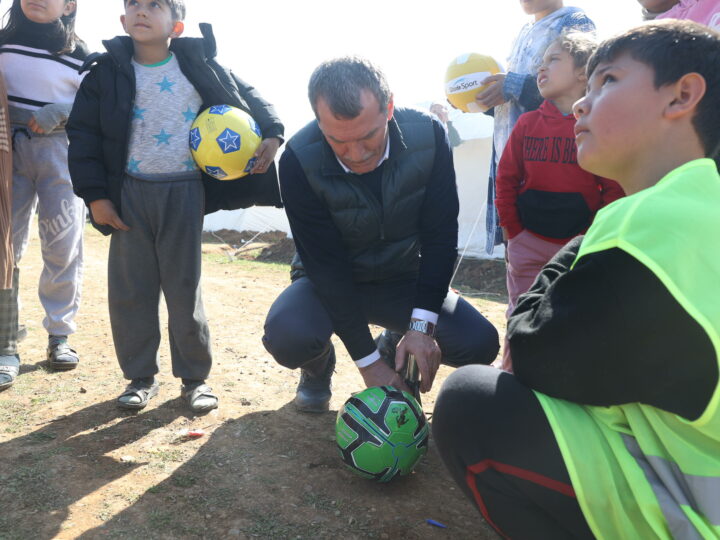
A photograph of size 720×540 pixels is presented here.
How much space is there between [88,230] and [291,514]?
11.8 meters

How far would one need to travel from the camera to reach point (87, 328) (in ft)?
15.6

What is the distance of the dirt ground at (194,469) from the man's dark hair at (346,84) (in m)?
1.56

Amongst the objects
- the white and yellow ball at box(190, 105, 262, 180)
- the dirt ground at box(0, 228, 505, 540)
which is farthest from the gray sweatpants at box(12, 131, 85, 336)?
the white and yellow ball at box(190, 105, 262, 180)

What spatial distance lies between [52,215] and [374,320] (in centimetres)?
212

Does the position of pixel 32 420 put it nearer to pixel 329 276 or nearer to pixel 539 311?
pixel 329 276

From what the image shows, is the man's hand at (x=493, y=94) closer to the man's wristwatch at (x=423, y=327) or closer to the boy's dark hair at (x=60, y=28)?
the man's wristwatch at (x=423, y=327)

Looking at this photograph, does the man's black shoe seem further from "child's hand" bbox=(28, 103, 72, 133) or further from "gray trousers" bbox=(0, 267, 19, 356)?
"child's hand" bbox=(28, 103, 72, 133)

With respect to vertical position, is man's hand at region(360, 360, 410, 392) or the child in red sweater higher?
the child in red sweater

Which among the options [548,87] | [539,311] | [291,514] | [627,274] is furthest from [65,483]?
[548,87]

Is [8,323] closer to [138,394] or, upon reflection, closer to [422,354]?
[138,394]

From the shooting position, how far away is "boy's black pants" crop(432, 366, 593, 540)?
5.26 feet

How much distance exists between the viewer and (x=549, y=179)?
338cm

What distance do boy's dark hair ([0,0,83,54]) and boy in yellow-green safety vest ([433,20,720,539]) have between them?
3.35 metres

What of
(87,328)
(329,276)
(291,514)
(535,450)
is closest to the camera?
(535,450)
